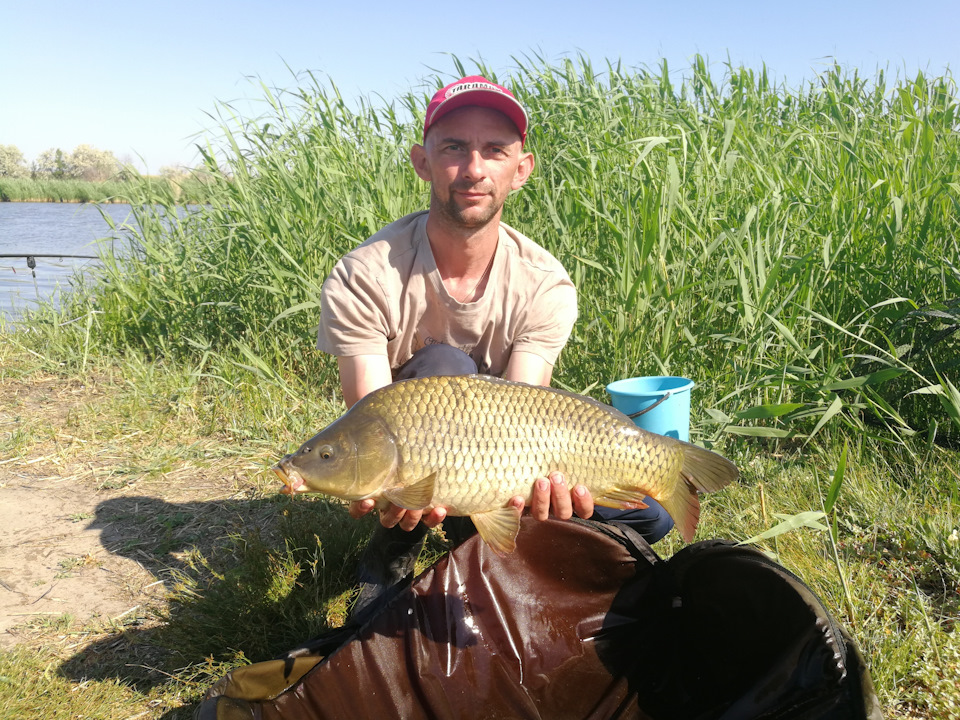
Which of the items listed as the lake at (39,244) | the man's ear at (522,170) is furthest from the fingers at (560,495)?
the lake at (39,244)

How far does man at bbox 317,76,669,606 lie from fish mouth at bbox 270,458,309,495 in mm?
531

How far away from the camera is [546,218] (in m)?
3.14

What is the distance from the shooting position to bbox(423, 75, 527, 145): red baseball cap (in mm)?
1915

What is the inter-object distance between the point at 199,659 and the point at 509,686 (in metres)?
0.66

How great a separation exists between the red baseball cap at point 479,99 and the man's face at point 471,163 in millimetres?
15

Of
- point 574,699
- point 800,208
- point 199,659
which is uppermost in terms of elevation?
point 800,208

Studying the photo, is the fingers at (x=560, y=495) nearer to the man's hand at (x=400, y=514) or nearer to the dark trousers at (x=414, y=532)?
the man's hand at (x=400, y=514)

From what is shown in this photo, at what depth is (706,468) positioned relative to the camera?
4.81 feet

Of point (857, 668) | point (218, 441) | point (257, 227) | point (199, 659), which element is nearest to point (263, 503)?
point (218, 441)

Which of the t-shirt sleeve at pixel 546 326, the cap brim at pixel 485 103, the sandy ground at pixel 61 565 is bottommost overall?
the sandy ground at pixel 61 565

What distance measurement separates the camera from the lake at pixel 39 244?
20.0ft

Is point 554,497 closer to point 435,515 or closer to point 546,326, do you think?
point 435,515

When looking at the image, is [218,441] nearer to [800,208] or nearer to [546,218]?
[546,218]

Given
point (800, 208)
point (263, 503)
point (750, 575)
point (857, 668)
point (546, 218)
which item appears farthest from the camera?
point (546, 218)
